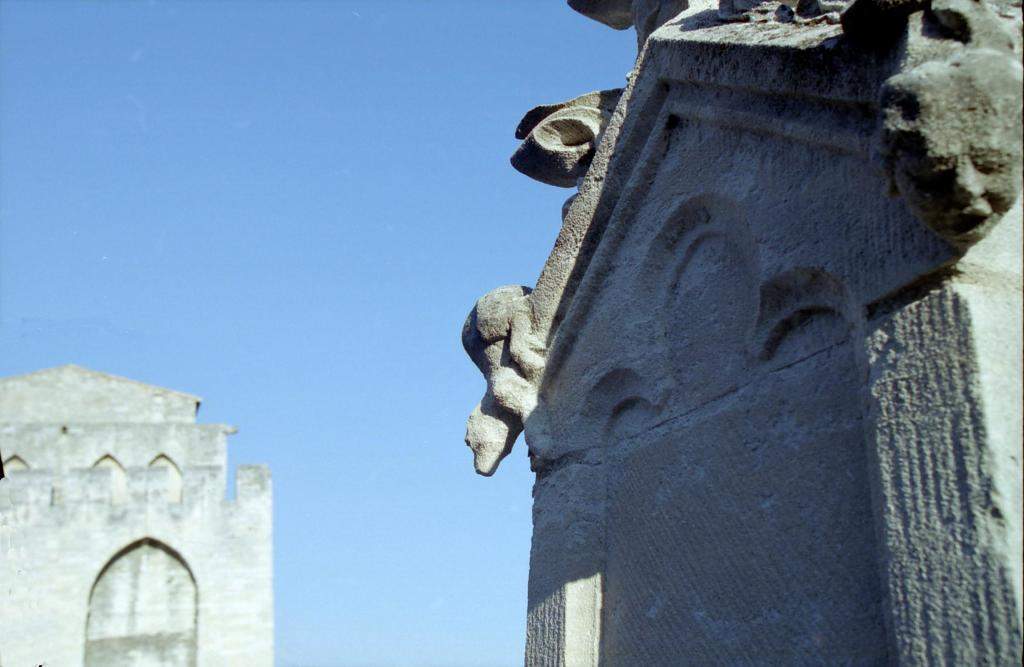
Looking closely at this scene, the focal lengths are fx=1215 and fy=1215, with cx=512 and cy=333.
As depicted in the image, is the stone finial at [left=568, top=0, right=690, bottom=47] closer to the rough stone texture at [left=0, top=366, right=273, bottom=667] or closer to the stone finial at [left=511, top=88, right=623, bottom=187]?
the stone finial at [left=511, top=88, right=623, bottom=187]

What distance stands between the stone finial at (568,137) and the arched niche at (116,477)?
21155mm

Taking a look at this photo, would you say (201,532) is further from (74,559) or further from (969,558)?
(969,558)

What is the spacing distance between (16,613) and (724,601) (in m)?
22.8

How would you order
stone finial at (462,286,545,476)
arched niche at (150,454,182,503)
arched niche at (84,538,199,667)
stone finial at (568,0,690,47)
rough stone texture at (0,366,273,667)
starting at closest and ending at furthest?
stone finial at (462,286,545,476) < stone finial at (568,0,690,47) < rough stone texture at (0,366,273,667) < arched niche at (84,538,199,667) < arched niche at (150,454,182,503)

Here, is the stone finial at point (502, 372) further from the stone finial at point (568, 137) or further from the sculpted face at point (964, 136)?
the sculpted face at point (964, 136)

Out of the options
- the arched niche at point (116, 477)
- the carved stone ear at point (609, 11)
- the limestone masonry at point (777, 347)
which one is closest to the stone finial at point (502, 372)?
the limestone masonry at point (777, 347)

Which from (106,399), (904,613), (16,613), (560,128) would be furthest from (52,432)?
(904,613)

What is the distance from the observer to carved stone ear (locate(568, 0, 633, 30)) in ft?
14.7

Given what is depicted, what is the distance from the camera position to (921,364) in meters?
2.23

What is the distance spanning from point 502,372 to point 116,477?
23035mm

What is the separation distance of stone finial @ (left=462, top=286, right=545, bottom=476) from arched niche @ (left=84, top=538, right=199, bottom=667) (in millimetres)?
20969

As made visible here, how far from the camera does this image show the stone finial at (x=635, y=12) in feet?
13.1

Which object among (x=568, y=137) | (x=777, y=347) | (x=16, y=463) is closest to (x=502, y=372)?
(x=568, y=137)

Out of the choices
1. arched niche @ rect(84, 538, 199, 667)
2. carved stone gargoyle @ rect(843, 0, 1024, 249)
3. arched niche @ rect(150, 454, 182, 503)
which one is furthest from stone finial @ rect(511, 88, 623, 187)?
arched niche @ rect(150, 454, 182, 503)
